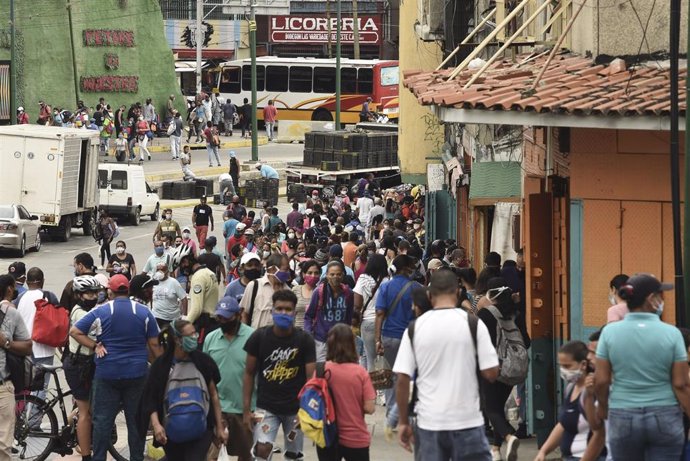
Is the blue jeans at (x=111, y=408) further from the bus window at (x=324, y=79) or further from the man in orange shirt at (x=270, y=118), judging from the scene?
the bus window at (x=324, y=79)

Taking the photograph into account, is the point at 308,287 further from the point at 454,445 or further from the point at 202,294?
the point at 454,445

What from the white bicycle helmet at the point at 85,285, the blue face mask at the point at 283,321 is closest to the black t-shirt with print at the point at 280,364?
the blue face mask at the point at 283,321

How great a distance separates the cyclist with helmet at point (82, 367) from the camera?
12133mm

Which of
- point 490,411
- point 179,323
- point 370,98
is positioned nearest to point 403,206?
point 490,411

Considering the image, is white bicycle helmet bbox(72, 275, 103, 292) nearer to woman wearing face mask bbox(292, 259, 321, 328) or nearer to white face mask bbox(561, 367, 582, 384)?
woman wearing face mask bbox(292, 259, 321, 328)

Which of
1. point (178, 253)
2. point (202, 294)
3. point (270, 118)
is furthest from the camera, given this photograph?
point (270, 118)

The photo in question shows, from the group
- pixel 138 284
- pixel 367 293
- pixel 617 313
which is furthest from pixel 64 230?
pixel 617 313

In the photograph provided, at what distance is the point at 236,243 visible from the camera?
24.6 metres

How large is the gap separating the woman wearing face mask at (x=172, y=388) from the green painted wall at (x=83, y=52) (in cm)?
4371

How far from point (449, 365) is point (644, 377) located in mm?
1108

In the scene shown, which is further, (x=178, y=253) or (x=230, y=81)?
(x=230, y=81)

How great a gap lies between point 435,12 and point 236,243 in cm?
522

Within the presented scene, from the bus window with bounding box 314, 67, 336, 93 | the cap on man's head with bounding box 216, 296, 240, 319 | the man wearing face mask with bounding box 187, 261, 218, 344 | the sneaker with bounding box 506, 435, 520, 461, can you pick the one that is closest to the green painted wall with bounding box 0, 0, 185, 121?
the bus window with bounding box 314, 67, 336, 93

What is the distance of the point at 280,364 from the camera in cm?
1081
